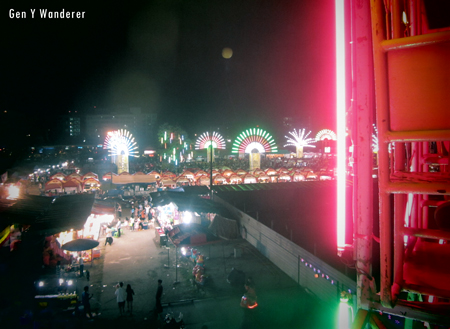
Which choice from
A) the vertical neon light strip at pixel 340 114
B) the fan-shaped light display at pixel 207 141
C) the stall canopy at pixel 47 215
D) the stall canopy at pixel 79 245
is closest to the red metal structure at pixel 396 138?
the vertical neon light strip at pixel 340 114

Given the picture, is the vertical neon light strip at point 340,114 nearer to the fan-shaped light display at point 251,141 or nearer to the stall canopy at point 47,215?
the stall canopy at point 47,215

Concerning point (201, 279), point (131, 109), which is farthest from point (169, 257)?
point (131, 109)

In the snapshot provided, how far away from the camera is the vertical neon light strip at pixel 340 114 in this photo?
210 cm

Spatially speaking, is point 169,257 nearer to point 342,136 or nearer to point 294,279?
point 294,279

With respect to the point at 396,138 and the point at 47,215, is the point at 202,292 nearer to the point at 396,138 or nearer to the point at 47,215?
the point at 47,215

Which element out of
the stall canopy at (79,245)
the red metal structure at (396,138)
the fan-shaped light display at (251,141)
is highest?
the fan-shaped light display at (251,141)

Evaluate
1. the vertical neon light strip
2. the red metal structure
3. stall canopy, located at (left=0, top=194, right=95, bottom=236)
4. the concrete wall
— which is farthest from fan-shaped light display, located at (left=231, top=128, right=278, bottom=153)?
the red metal structure

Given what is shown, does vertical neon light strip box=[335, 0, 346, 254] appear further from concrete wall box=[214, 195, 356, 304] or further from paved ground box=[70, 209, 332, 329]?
paved ground box=[70, 209, 332, 329]

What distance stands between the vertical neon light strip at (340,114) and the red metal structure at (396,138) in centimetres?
9

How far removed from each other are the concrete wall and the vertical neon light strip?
18.8ft

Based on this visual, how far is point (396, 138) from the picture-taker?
5.12 ft

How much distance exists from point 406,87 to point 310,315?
8.22 metres

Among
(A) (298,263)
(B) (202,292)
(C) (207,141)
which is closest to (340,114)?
(A) (298,263)

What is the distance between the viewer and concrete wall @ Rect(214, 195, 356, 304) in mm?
7789
